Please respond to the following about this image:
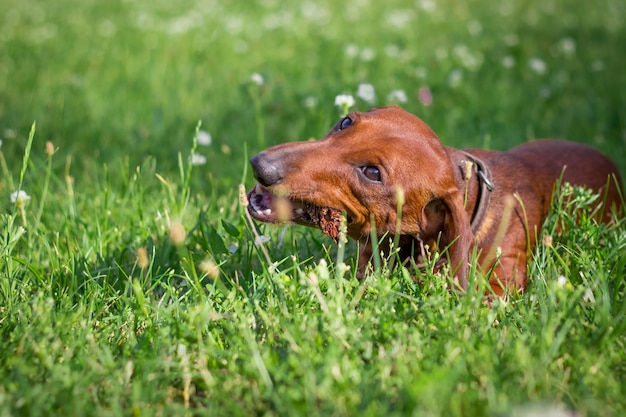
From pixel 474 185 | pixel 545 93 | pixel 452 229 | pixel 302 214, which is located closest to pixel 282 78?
pixel 545 93

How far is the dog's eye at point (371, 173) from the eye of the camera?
2998 mm

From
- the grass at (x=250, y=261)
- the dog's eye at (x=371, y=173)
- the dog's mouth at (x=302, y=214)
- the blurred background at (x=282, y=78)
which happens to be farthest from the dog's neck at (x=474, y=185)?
the blurred background at (x=282, y=78)

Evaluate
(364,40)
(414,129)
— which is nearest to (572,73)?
(364,40)

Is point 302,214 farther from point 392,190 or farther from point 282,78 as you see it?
point 282,78

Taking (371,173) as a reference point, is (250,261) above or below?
below

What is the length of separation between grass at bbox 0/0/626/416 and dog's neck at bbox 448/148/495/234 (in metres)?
0.33

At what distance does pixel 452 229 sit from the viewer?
10.1 feet

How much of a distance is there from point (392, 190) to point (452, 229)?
0.32 m

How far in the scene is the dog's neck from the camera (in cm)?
330

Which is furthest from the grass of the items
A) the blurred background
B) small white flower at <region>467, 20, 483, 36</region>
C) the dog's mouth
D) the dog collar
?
small white flower at <region>467, 20, 483, 36</region>

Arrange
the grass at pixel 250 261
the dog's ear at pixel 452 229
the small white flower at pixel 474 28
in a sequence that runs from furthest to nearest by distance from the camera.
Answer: the small white flower at pixel 474 28 < the dog's ear at pixel 452 229 < the grass at pixel 250 261

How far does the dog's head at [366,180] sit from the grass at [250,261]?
236 millimetres

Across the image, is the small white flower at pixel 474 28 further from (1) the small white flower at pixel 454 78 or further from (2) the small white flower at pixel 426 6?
(1) the small white flower at pixel 454 78

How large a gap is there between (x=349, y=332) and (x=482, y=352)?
0.44 metres
